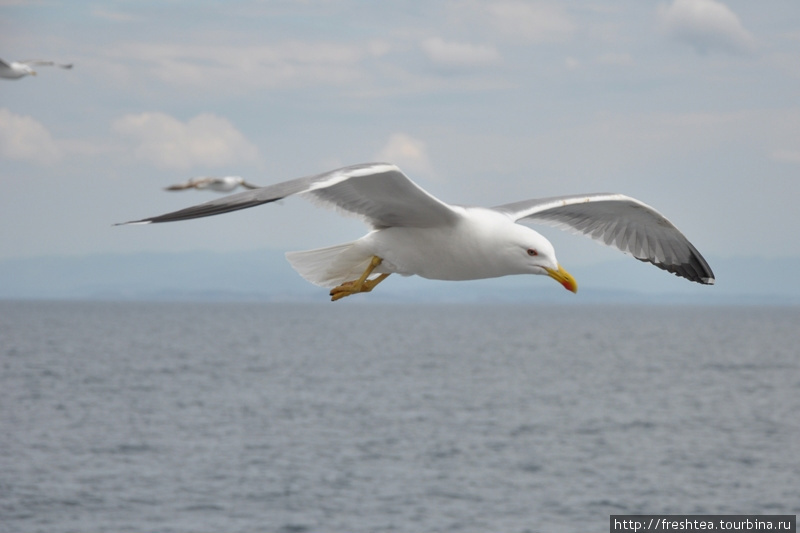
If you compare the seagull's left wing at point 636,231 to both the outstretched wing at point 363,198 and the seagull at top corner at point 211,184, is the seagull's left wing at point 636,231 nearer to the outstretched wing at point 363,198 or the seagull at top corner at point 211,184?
the outstretched wing at point 363,198

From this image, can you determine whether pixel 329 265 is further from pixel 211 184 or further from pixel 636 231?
pixel 211 184

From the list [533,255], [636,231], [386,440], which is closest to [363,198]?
A: [533,255]

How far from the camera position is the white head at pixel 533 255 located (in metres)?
7.59

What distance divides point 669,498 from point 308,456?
2015 centimetres

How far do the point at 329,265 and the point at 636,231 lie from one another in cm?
348

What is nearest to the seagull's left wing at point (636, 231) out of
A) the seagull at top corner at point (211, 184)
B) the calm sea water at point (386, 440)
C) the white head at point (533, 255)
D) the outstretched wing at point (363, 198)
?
the white head at point (533, 255)

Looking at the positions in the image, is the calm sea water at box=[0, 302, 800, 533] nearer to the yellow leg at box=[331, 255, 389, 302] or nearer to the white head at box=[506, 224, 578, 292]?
the yellow leg at box=[331, 255, 389, 302]

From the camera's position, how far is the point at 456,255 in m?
7.78

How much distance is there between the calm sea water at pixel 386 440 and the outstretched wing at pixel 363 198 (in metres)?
34.6

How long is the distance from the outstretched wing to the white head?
1.66 feet

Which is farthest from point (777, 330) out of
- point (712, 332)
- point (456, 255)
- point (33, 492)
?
point (456, 255)

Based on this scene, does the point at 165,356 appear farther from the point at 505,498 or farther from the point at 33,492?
the point at 505,498

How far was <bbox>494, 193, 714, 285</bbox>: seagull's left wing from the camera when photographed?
32.3 feet

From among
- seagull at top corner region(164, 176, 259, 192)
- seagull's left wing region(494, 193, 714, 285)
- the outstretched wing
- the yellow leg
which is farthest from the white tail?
seagull at top corner region(164, 176, 259, 192)
